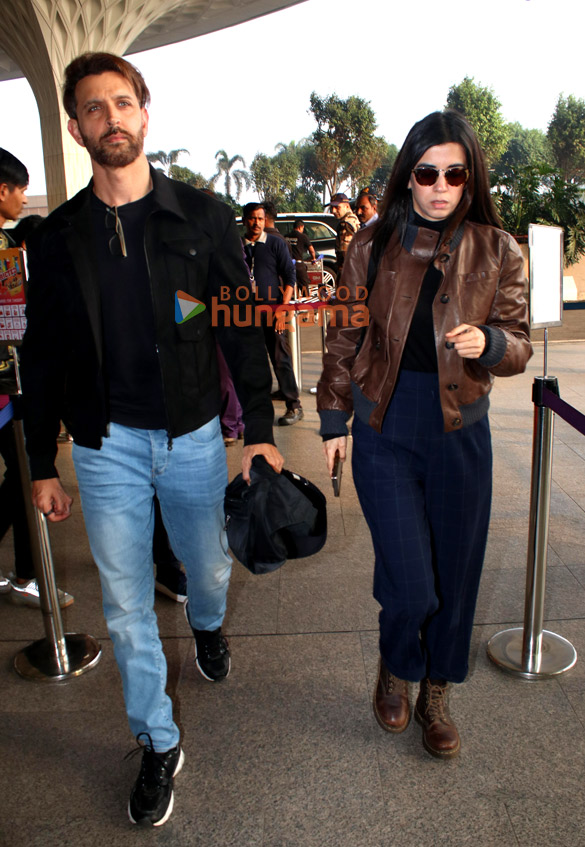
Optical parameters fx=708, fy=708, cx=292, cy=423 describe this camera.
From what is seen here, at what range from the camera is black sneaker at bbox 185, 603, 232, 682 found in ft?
9.06

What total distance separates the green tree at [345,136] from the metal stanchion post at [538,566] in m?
61.3

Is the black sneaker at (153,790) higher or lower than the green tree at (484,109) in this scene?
lower

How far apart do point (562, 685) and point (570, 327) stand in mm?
10803

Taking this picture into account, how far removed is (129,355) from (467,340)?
98 cm

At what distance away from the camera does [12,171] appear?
3879mm

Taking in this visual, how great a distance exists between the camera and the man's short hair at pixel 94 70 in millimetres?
2066

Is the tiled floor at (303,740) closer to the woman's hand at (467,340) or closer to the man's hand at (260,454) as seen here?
the man's hand at (260,454)

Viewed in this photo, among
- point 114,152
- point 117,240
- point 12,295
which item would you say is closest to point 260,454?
point 117,240

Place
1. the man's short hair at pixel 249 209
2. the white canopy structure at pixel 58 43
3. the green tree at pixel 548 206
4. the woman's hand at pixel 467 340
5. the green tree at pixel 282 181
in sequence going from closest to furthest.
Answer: the woman's hand at pixel 467 340, the man's short hair at pixel 249 209, the green tree at pixel 548 206, the white canopy structure at pixel 58 43, the green tree at pixel 282 181

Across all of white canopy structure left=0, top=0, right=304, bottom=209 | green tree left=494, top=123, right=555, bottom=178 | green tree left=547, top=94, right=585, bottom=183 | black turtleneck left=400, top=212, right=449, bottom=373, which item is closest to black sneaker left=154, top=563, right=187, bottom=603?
black turtleneck left=400, top=212, right=449, bottom=373

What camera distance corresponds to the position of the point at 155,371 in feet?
6.97

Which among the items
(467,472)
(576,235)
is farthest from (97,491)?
(576,235)

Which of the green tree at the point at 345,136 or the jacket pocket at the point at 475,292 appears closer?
the jacket pocket at the point at 475,292

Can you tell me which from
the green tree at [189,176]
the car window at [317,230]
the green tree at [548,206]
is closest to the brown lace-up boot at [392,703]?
the green tree at [548,206]
